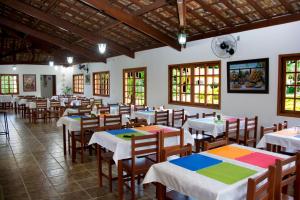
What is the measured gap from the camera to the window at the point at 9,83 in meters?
14.7

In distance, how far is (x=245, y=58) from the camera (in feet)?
18.8

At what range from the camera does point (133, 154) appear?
300 centimetres

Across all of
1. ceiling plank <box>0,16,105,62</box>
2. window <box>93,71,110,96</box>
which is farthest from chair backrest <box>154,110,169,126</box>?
window <box>93,71,110,96</box>

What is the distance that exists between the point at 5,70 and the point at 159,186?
14997 millimetres

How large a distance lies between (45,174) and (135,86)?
5.80 meters

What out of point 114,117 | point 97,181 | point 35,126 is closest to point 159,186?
point 97,181

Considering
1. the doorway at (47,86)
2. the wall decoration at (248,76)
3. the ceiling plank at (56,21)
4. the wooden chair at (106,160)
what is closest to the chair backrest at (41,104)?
the ceiling plank at (56,21)

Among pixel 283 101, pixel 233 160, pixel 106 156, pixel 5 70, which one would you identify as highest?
pixel 5 70

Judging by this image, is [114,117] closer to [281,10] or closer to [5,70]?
[281,10]

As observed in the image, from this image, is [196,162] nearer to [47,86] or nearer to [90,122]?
[90,122]

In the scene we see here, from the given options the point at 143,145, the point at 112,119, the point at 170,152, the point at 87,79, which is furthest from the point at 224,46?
the point at 87,79

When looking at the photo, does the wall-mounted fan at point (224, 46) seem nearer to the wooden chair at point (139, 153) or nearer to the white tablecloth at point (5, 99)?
the wooden chair at point (139, 153)

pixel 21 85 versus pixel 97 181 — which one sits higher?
pixel 21 85

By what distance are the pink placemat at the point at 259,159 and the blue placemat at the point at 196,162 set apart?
27 centimetres
